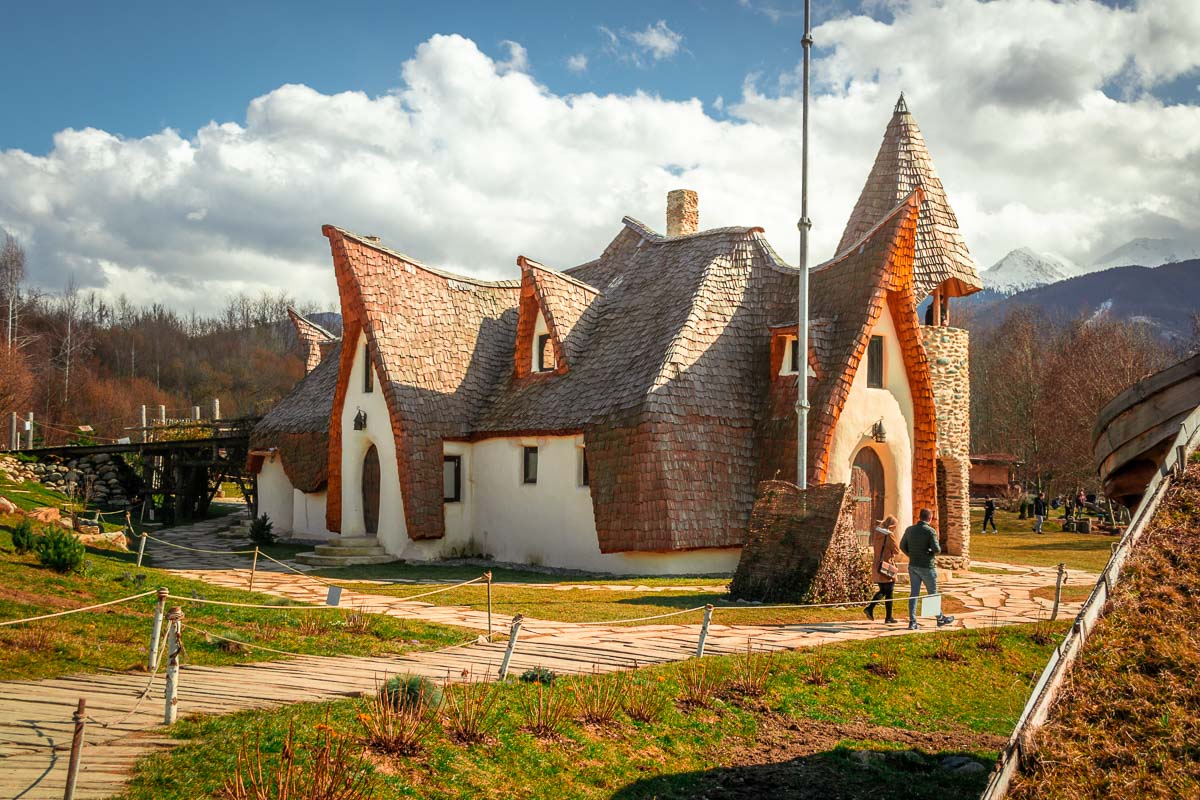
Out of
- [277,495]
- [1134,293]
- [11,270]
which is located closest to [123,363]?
[11,270]

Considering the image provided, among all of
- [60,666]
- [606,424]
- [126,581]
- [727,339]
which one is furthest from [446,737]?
[727,339]

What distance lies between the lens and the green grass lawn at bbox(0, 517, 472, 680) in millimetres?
9289

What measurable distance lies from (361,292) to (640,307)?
6.73m

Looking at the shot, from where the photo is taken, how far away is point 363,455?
2484 cm

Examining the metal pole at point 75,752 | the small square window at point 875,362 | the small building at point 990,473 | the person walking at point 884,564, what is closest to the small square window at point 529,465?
the small square window at point 875,362

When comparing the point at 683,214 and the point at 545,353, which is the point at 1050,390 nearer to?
the point at 683,214

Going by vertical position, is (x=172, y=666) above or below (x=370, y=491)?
below

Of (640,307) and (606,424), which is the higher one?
(640,307)

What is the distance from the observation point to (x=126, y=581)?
13492 millimetres

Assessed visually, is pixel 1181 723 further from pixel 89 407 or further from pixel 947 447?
pixel 89 407

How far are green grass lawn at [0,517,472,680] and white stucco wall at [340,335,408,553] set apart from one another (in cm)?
877

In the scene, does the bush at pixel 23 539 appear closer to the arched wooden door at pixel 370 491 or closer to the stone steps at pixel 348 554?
the stone steps at pixel 348 554

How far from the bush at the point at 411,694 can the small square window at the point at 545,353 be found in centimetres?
1676

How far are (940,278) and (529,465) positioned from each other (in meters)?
10.8
